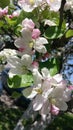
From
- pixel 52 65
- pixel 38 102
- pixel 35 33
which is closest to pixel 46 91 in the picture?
pixel 38 102

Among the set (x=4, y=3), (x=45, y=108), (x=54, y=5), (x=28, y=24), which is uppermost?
(x=4, y=3)

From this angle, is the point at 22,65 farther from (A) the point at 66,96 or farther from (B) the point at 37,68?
(A) the point at 66,96

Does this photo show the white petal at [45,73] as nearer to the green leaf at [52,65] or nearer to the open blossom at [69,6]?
the green leaf at [52,65]

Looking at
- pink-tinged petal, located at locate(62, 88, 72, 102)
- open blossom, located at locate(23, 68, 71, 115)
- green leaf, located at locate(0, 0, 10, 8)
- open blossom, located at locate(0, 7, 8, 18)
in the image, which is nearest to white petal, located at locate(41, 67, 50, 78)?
open blossom, located at locate(23, 68, 71, 115)

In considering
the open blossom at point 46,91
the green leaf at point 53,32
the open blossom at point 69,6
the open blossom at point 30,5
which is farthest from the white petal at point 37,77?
the open blossom at point 69,6

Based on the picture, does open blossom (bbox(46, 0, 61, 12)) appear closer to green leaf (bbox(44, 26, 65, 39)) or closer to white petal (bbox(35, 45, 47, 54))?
green leaf (bbox(44, 26, 65, 39))
